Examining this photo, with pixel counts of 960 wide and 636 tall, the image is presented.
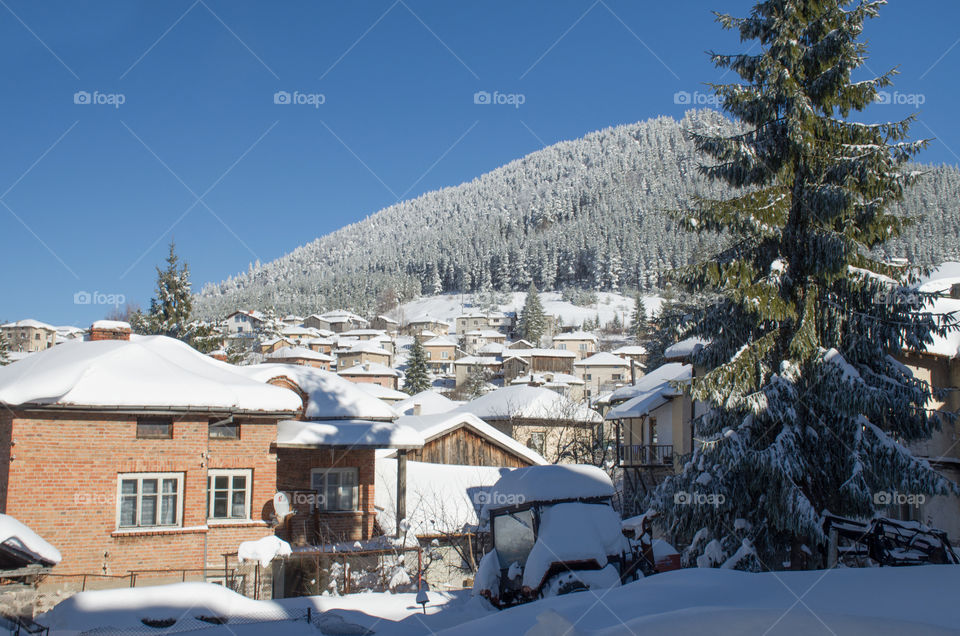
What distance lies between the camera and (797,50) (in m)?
14.4

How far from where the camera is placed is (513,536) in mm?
12398

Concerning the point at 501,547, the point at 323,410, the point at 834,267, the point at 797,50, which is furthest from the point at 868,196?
the point at 323,410

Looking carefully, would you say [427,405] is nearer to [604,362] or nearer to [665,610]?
[604,362]

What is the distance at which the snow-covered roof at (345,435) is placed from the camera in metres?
20.4

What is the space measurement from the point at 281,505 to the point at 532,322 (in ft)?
349

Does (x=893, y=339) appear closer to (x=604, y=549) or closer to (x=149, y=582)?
(x=604, y=549)

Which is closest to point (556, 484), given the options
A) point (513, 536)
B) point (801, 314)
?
point (513, 536)

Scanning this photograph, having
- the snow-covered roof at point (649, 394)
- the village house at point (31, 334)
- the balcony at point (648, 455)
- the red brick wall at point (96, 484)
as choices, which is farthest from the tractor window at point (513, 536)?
the village house at point (31, 334)

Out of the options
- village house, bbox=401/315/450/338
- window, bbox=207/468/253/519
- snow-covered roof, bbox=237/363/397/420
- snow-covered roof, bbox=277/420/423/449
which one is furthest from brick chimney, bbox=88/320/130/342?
village house, bbox=401/315/450/338

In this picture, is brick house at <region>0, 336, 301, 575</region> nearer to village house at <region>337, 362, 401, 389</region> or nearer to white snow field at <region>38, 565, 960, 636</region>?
white snow field at <region>38, 565, 960, 636</region>

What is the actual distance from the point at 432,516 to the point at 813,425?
13583mm

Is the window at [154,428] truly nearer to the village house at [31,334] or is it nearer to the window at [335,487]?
the window at [335,487]

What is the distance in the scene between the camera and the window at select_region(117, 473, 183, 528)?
17203 millimetres

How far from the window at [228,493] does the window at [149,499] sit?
45.8 inches
